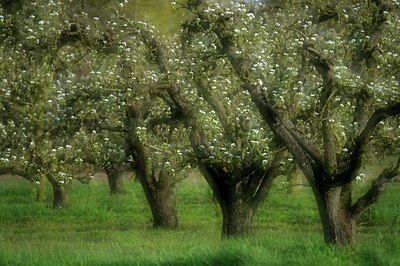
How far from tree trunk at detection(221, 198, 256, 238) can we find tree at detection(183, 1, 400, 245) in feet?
11.2

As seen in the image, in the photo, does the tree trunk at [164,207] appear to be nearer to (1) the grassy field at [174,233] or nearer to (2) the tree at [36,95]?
(1) the grassy field at [174,233]

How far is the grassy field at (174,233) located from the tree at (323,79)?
1315 millimetres

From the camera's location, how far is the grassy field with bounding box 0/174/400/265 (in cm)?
1522

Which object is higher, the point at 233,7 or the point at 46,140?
the point at 233,7

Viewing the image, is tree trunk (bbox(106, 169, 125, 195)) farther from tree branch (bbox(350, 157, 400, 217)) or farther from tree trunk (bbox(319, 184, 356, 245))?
tree trunk (bbox(319, 184, 356, 245))

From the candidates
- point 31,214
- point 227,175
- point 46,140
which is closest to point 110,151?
point 46,140

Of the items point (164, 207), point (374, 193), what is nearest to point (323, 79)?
point (374, 193)

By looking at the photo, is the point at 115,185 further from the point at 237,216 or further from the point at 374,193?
the point at 374,193

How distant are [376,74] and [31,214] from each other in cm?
1795

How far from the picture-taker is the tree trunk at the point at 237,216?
22.6 meters

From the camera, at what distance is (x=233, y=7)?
18.9 m

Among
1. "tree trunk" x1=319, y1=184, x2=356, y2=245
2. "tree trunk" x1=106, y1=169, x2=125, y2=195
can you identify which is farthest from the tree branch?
"tree trunk" x1=106, y1=169, x2=125, y2=195

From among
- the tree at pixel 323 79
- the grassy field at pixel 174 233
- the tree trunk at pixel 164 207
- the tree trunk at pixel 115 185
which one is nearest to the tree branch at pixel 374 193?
the tree at pixel 323 79

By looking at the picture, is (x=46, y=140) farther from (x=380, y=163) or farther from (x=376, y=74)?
(x=380, y=163)
